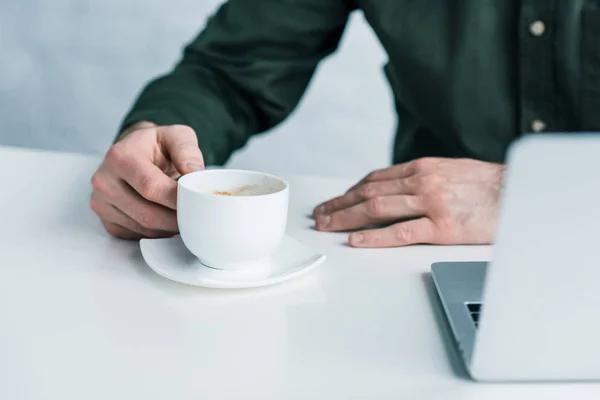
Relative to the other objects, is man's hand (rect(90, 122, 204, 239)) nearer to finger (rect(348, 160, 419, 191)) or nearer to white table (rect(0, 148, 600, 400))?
white table (rect(0, 148, 600, 400))

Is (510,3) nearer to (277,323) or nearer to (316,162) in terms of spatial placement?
(277,323)

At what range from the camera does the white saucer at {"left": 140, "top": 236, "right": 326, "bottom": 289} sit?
61 centimetres

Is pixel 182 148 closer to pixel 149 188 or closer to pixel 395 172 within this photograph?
pixel 149 188

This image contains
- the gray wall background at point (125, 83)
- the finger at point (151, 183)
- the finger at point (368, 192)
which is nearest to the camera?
the finger at point (151, 183)

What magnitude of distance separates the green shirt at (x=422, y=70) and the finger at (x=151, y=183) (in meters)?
0.30

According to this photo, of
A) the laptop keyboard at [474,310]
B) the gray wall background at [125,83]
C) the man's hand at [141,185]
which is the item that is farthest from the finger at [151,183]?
the gray wall background at [125,83]

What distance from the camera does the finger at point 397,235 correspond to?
75 cm

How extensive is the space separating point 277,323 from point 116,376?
138 mm

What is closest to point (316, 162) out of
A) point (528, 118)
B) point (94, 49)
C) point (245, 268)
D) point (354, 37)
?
point (354, 37)

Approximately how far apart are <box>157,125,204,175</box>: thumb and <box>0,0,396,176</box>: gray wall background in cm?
161

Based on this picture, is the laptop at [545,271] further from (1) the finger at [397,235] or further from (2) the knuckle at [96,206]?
(2) the knuckle at [96,206]

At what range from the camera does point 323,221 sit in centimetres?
81

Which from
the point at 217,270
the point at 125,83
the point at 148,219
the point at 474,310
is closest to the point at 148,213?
the point at 148,219

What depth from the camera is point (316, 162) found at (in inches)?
99.0
